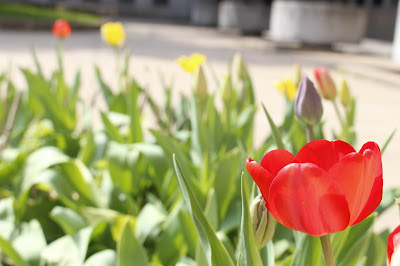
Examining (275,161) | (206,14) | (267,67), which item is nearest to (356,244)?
(275,161)

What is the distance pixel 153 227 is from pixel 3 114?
79cm

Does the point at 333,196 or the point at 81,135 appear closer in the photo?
the point at 333,196

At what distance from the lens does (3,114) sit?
167 centimetres

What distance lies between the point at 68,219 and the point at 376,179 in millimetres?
743

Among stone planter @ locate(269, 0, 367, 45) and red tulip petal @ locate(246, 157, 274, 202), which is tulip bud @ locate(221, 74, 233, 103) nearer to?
red tulip petal @ locate(246, 157, 274, 202)

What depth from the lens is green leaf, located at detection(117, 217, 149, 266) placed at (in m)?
0.75

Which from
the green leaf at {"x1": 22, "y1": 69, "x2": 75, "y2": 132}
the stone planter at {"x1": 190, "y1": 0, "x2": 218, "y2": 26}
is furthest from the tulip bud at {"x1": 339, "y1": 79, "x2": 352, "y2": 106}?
the stone planter at {"x1": 190, "y1": 0, "x2": 218, "y2": 26}

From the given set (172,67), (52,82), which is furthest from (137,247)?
(172,67)

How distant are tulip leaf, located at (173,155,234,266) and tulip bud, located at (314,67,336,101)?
0.56 m

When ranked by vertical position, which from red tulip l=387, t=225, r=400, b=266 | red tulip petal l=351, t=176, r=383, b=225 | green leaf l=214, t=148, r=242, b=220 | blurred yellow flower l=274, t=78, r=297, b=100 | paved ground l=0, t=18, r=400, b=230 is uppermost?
red tulip petal l=351, t=176, r=383, b=225

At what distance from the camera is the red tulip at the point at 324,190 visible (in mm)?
405

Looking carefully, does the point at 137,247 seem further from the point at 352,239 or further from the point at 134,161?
the point at 134,161

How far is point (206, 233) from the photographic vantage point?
0.54 metres

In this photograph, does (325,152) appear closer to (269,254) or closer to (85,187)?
(269,254)
